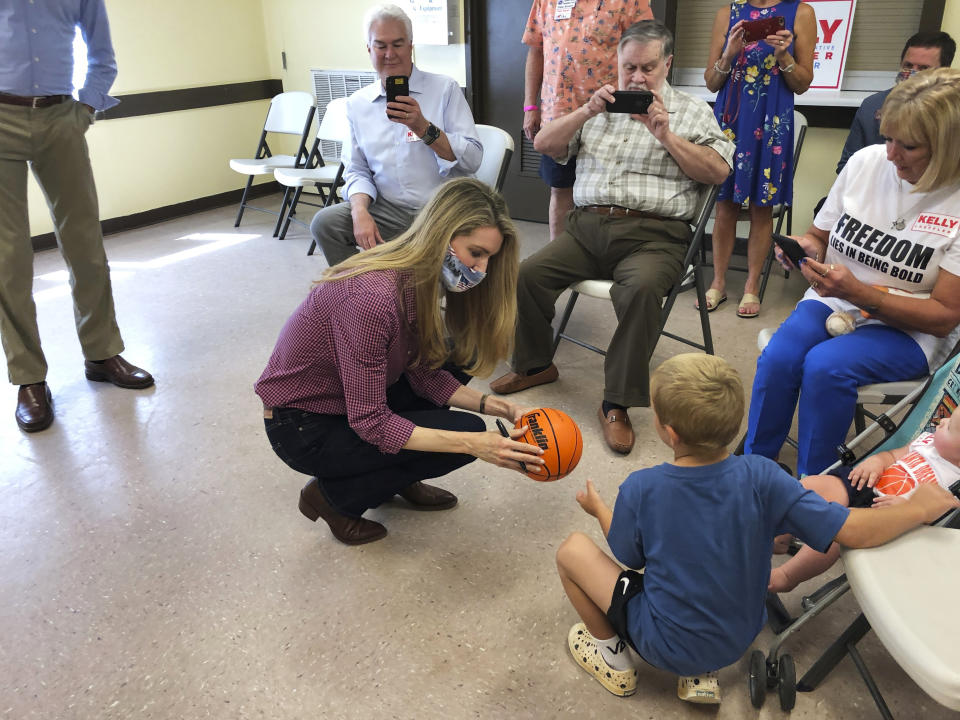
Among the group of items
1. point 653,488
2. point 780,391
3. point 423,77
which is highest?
point 423,77

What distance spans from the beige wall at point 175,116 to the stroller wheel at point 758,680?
4950mm

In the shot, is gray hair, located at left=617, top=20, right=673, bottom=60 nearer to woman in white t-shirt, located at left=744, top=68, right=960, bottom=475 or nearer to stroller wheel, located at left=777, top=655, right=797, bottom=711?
woman in white t-shirt, located at left=744, top=68, right=960, bottom=475

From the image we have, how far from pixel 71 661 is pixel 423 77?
8.11ft

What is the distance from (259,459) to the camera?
8.23 ft

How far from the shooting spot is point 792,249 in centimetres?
209

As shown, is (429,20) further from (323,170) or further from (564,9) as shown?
(564,9)

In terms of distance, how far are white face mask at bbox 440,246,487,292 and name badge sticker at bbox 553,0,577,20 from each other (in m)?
1.94

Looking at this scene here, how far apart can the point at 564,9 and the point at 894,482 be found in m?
2.57

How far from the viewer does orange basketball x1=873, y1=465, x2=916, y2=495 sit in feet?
4.97

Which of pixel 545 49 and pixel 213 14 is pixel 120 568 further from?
pixel 213 14

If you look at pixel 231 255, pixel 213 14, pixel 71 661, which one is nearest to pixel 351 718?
pixel 71 661

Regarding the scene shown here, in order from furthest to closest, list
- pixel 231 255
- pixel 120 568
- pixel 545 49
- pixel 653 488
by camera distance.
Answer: pixel 231 255
pixel 545 49
pixel 120 568
pixel 653 488

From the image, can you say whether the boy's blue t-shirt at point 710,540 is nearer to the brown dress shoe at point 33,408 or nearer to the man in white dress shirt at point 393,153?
the man in white dress shirt at point 393,153

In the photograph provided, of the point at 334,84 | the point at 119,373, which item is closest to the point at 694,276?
the point at 119,373
